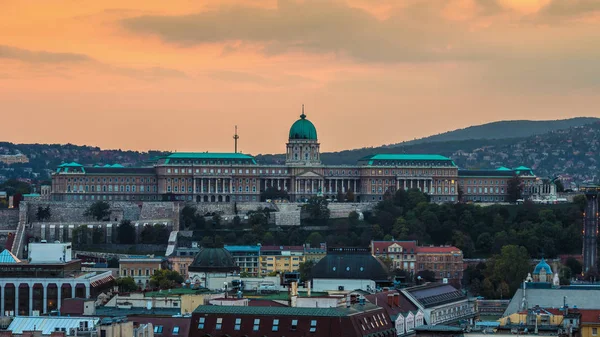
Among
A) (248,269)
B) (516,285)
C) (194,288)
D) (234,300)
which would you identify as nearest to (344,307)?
(234,300)

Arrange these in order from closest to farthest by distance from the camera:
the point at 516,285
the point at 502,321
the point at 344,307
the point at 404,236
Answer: the point at 344,307, the point at 502,321, the point at 516,285, the point at 404,236

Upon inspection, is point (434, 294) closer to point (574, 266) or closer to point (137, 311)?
point (137, 311)

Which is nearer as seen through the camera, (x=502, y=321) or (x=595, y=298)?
(x=502, y=321)

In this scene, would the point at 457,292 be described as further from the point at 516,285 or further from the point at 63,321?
the point at 63,321

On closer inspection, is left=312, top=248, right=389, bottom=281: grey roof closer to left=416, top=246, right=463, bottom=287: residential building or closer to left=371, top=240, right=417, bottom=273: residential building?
left=371, top=240, right=417, bottom=273: residential building

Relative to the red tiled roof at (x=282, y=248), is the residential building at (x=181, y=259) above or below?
below

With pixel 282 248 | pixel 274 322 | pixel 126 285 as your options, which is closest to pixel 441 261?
pixel 282 248

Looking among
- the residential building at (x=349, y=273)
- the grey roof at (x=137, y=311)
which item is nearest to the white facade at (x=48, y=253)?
the residential building at (x=349, y=273)

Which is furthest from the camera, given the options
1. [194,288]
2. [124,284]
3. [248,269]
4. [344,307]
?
[248,269]

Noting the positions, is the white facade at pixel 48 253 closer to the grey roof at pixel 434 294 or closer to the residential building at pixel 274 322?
the grey roof at pixel 434 294
